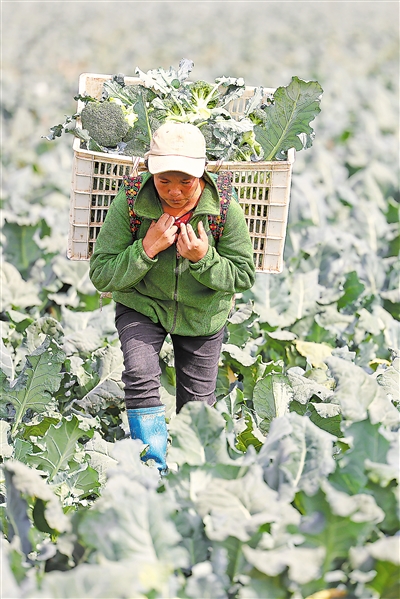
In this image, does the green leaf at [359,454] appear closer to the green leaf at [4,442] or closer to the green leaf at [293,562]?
the green leaf at [293,562]

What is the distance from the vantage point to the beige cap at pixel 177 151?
312 centimetres

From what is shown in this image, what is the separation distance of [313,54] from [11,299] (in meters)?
17.9

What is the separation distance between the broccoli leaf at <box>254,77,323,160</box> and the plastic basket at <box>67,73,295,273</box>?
89mm

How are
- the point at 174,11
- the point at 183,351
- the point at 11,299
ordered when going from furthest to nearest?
the point at 174,11 → the point at 11,299 → the point at 183,351

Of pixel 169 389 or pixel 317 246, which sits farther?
pixel 317 246

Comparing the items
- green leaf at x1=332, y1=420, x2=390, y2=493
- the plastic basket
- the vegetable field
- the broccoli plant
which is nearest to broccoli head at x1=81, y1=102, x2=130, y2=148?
the broccoli plant

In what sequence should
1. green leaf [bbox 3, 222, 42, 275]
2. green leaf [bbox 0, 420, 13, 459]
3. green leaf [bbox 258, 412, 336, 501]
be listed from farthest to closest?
1. green leaf [bbox 3, 222, 42, 275]
2. green leaf [bbox 0, 420, 13, 459]
3. green leaf [bbox 258, 412, 336, 501]

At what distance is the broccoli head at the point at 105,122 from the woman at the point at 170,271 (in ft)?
1.84

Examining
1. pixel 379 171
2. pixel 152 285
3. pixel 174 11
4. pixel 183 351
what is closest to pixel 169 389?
pixel 183 351

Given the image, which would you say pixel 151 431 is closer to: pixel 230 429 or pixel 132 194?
pixel 230 429

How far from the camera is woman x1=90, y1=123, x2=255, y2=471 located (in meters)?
3.21

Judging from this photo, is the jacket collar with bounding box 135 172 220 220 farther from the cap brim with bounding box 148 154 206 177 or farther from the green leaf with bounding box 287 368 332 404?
the green leaf with bounding box 287 368 332 404

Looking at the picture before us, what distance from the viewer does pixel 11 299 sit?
5.45 meters

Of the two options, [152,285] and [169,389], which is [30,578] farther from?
[169,389]
